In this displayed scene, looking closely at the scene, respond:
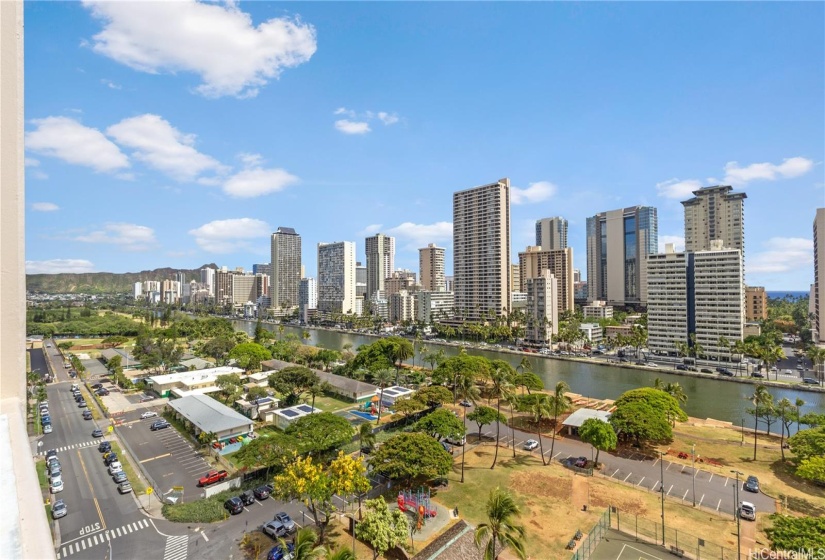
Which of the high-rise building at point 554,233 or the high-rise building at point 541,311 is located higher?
the high-rise building at point 554,233

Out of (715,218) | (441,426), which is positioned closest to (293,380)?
(441,426)

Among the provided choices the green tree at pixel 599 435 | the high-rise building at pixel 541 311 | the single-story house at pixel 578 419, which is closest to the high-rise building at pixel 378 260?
the high-rise building at pixel 541 311

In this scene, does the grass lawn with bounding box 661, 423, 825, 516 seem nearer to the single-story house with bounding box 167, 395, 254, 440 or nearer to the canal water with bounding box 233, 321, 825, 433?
the canal water with bounding box 233, 321, 825, 433

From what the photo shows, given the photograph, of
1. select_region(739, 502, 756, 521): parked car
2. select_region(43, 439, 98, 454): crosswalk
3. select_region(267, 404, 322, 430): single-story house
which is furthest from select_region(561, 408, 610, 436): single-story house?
select_region(43, 439, 98, 454): crosswalk

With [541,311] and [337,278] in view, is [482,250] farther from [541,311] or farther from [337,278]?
[337,278]

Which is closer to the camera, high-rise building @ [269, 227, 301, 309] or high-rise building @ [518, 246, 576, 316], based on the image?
high-rise building @ [518, 246, 576, 316]

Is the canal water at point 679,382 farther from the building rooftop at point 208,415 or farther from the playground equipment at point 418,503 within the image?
the building rooftop at point 208,415
